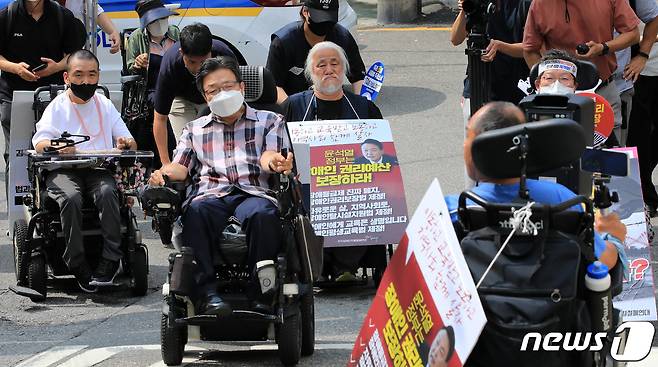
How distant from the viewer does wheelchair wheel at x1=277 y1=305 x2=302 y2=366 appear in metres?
6.54

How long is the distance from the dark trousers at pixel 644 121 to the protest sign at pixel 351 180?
2.35 metres

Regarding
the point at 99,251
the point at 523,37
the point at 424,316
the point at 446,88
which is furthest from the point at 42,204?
the point at 446,88

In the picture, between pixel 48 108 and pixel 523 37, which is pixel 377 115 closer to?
pixel 523 37

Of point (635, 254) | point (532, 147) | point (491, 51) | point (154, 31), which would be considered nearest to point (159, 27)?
point (154, 31)

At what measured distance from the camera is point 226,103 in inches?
276

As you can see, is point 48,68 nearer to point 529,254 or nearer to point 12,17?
point 12,17

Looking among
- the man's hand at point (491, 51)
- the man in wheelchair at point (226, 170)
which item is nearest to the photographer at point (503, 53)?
the man's hand at point (491, 51)

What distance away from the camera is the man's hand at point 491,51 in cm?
859

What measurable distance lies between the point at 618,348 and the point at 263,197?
265 centimetres

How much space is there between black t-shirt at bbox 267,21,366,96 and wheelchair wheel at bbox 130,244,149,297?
157 centimetres

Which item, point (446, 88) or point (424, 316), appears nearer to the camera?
point (424, 316)

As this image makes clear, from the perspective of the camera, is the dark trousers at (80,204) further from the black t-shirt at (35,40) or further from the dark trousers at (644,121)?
the dark trousers at (644,121)

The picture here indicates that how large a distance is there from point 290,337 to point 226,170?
0.98 meters

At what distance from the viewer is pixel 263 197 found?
6.81 metres
